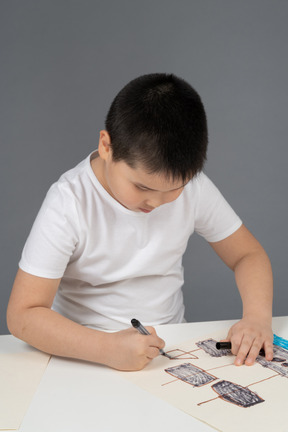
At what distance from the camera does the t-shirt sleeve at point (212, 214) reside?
144cm

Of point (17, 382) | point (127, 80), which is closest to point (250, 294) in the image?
point (17, 382)

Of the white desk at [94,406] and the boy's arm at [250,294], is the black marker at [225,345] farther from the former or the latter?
the white desk at [94,406]

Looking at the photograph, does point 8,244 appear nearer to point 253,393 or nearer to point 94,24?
point 94,24

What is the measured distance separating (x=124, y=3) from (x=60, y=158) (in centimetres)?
72

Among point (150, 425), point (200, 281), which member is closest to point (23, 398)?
point (150, 425)

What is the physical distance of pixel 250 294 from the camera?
1316 millimetres

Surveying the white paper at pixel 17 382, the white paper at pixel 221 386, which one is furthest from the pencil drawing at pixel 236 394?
the white paper at pixel 17 382

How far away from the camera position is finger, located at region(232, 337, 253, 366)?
3.57 ft

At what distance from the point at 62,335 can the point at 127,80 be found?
1.67 metres

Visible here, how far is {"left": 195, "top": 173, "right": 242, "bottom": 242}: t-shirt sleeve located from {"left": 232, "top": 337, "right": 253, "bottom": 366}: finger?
401 mm

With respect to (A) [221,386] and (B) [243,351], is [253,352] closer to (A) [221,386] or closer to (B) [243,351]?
(B) [243,351]

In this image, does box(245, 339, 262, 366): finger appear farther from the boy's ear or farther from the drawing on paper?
the boy's ear

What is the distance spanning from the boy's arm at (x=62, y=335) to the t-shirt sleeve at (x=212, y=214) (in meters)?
0.43

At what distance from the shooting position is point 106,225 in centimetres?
133
